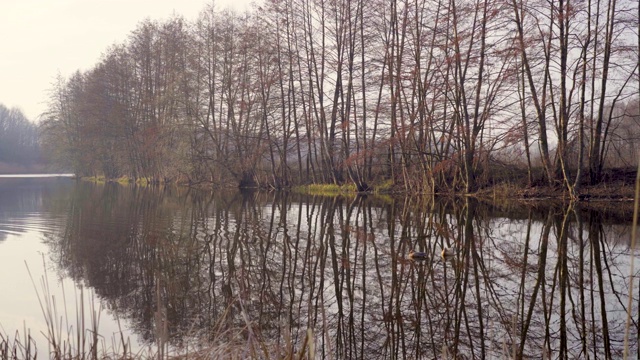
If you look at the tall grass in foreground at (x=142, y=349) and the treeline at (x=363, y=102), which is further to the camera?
the treeline at (x=363, y=102)

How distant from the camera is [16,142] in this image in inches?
3602

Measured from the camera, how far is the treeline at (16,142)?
85375mm

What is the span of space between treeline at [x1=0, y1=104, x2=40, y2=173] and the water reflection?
259ft

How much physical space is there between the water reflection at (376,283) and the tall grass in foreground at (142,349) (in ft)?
0.23

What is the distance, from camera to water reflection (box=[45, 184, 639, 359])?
4.11 meters

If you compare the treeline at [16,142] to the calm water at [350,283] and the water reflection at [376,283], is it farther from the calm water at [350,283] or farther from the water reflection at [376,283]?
the water reflection at [376,283]

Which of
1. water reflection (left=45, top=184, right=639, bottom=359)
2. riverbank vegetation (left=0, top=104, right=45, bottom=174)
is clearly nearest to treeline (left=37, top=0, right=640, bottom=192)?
water reflection (left=45, top=184, right=639, bottom=359)

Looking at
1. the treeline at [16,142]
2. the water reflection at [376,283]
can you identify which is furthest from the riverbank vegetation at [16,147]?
the water reflection at [376,283]

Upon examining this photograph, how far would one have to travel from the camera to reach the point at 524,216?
1307 cm

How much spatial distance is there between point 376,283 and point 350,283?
27 cm

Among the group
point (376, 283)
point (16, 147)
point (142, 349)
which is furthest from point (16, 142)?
point (142, 349)

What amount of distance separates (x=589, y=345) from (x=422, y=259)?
11.4 ft

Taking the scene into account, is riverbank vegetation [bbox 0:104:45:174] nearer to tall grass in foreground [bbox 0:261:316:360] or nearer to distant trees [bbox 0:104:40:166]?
distant trees [bbox 0:104:40:166]

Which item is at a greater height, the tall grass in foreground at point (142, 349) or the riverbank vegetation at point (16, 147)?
the riverbank vegetation at point (16, 147)
